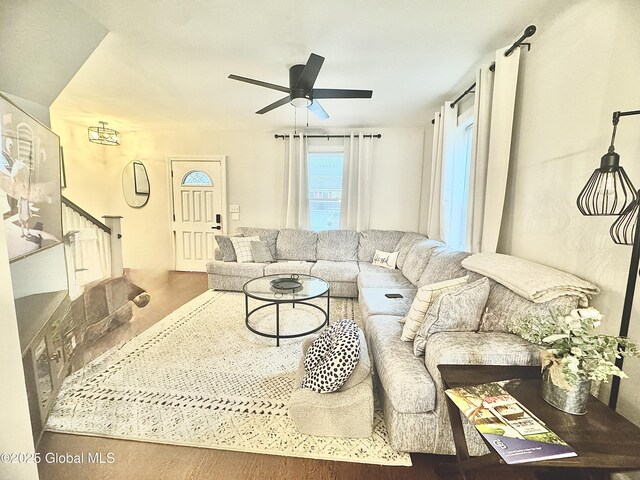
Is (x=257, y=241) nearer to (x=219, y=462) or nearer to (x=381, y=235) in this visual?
(x=381, y=235)

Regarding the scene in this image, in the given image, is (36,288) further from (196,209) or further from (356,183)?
(356,183)

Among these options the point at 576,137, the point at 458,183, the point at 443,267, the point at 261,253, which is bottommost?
the point at 261,253

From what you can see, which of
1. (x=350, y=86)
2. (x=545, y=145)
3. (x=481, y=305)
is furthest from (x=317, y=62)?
(x=481, y=305)

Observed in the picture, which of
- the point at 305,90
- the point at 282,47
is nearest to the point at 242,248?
the point at 305,90

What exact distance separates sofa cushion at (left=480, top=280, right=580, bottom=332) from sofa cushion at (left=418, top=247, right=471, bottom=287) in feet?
1.56

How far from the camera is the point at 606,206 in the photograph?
4.26 feet

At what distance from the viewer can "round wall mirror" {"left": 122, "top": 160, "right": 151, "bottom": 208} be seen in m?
5.11

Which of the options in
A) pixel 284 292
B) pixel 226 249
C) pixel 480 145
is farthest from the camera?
pixel 226 249

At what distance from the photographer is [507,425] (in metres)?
0.96

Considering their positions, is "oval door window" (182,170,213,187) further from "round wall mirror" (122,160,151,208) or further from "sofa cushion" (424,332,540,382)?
"sofa cushion" (424,332,540,382)

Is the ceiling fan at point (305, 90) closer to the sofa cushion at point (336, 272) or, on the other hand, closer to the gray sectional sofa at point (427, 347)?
the gray sectional sofa at point (427, 347)

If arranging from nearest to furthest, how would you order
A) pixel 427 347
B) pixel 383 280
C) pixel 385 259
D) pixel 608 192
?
pixel 608 192
pixel 427 347
pixel 383 280
pixel 385 259

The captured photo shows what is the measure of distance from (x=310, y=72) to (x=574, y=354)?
7.28 ft

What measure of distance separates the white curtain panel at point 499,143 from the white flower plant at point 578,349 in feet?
3.94
